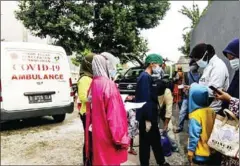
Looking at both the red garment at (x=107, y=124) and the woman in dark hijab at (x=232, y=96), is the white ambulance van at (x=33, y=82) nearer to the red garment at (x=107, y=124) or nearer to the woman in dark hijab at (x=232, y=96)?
the red garment at (x=107, y=124)

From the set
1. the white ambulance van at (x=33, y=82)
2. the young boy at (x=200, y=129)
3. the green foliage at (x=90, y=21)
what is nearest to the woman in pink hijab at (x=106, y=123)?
the young boy at (x=200, y=129)

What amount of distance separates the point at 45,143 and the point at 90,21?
8.31m

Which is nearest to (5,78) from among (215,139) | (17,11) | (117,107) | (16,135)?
(16,135)

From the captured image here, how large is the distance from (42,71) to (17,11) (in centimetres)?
812

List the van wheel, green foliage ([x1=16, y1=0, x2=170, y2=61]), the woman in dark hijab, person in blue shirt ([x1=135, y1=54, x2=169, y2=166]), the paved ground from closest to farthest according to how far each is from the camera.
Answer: the woman in dark hijab, person in blue shirt ([x1=135, y1=54, x2=169, y2=166]), the paved ground, the van wheel, green foliage ([x1=16, y1=0, x2=170, y2=61])

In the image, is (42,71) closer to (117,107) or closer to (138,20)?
(117,107)

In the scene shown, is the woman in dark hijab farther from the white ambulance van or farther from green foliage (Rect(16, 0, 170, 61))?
green foliage (Rect(16, 0, 170, 61))

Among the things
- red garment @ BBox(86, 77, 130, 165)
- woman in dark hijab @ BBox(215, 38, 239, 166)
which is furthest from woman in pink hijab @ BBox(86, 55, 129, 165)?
woman in dark hijab @ BBox(215, 38, 239, 166)

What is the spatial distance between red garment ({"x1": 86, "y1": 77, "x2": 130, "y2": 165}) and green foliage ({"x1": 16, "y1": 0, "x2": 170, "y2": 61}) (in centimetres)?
1052

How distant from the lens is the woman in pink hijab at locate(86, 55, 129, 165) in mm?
2293

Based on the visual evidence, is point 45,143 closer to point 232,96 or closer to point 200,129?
point 200,129

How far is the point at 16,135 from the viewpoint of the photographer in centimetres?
631

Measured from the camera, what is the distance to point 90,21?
1307 centimetres

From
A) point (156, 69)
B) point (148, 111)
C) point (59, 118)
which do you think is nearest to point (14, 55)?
point (59, 118)
